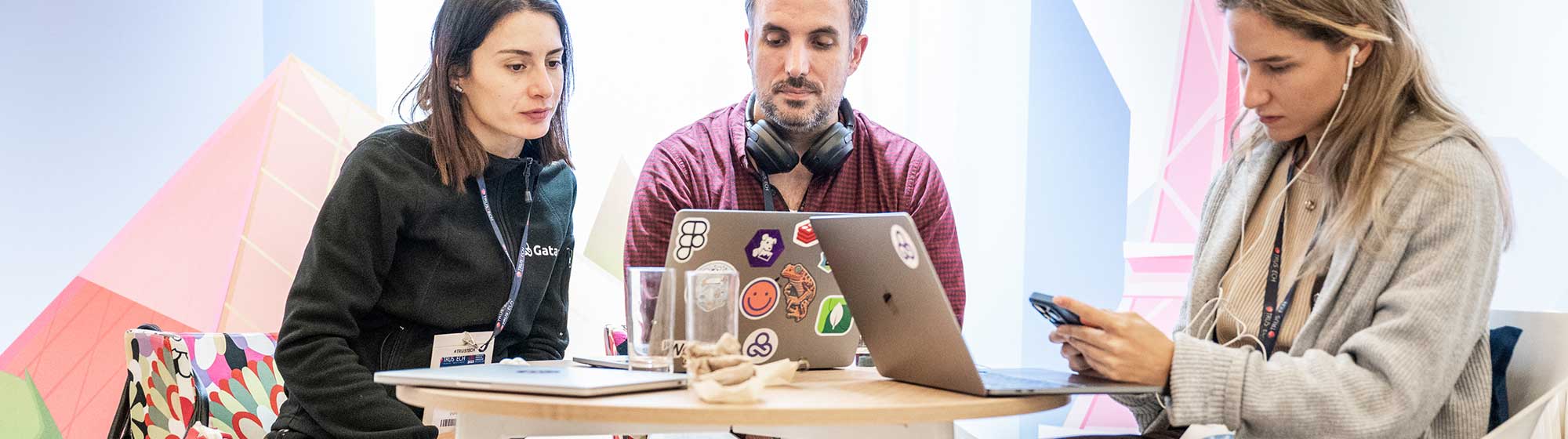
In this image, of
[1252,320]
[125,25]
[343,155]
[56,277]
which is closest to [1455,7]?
[1252,320]

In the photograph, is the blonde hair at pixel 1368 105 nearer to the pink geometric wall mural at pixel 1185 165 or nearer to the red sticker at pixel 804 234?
the red sticker at pixel 804 234

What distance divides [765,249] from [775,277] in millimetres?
46

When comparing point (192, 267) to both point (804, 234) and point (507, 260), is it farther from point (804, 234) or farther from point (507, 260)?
point (804, 234)

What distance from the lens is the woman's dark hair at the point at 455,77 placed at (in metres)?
2.32

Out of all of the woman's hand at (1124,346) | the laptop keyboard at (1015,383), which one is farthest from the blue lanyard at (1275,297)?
the laptop keyboard at (1015,383)

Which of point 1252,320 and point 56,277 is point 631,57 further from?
point 1252,320

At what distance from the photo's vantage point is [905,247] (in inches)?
55.1

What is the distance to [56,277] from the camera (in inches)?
121

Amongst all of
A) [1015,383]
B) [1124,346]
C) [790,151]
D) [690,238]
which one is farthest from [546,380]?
[790,151]

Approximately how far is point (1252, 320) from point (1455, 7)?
2.07 m

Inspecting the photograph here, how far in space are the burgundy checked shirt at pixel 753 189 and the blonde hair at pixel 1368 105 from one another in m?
0.98

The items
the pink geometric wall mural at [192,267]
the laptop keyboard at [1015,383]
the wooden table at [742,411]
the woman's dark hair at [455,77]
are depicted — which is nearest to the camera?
the wooden table at [742,411]

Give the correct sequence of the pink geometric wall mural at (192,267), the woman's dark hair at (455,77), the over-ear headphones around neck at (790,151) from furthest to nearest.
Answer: the pink geometric wall mural at (192,267) → the over-ear headphones around neck at (790,151) → the woman's dark hair at (455,77)

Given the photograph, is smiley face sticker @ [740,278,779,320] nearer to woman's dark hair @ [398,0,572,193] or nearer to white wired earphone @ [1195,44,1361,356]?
white wired earphone @ [1195,44,1361,356]
